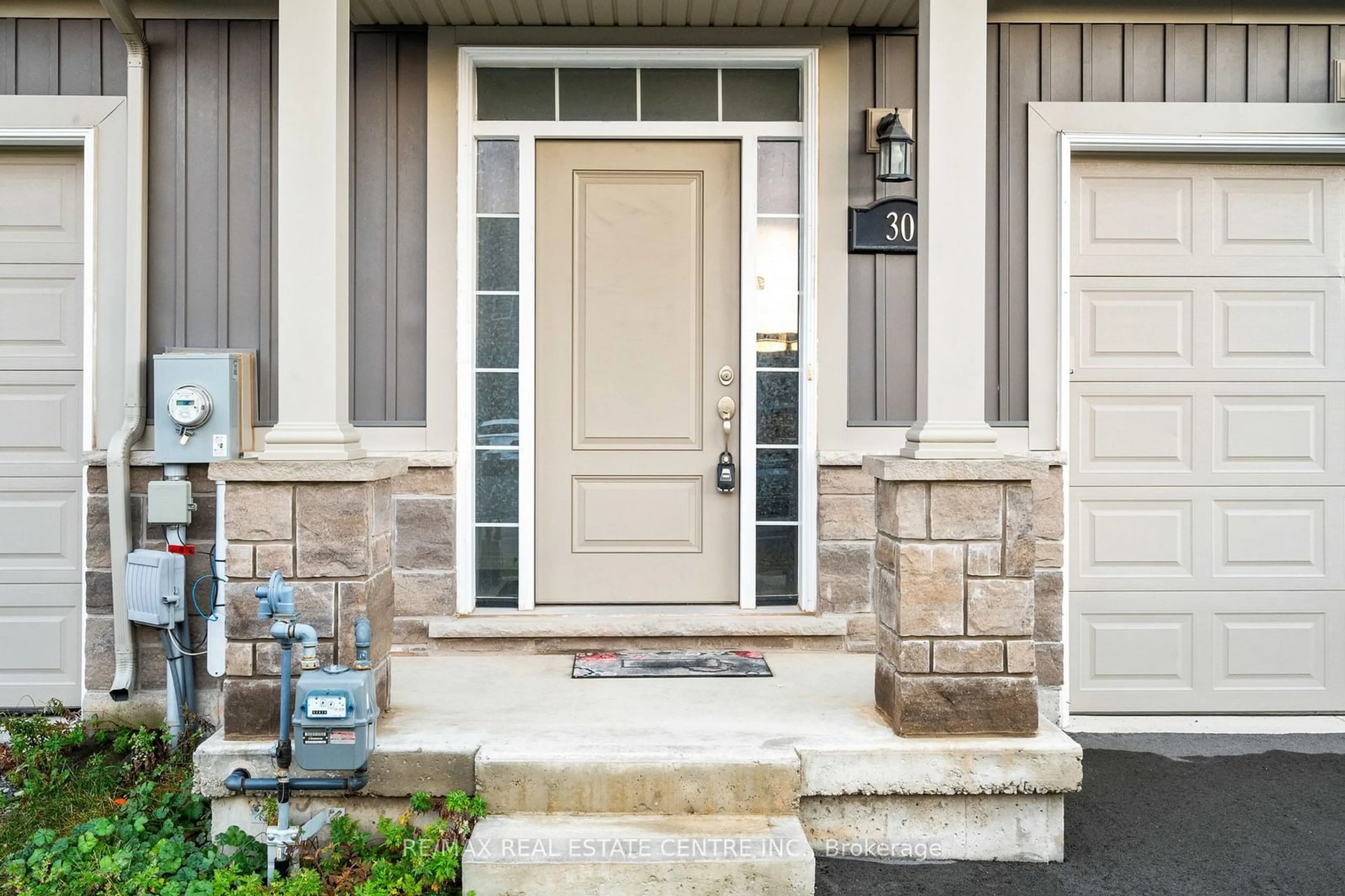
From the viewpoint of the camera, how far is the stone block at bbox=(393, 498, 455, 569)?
3.96 m

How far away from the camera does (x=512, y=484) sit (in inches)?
159

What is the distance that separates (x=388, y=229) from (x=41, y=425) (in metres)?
1.71

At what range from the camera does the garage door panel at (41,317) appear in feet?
13.1

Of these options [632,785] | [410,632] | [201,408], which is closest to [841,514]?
[632,785]

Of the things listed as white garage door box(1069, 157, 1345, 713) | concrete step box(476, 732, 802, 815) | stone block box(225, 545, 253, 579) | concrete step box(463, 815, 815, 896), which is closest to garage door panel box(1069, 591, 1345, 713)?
white garage door box(1069, 157, 1345, 713)

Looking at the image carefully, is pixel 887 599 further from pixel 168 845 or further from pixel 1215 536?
pixel 168 845

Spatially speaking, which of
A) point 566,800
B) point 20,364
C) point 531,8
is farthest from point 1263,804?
point 20,364

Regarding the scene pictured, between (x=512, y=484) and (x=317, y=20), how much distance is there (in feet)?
6.24

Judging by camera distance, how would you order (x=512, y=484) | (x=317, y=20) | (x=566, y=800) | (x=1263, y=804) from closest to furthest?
(x=566, y=800) < (x=317, y=20) < (x=1263, y=804) < (x=512, y=484)

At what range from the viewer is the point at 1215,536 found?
4066mm

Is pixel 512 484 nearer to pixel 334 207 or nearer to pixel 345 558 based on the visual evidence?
pixel 345 558

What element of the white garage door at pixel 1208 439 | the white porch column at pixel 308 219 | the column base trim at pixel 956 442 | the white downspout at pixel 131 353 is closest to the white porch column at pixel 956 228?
the column base trim at pixel 956 442

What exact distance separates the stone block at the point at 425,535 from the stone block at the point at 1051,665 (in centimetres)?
251

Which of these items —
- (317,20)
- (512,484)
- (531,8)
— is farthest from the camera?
(512,484)
